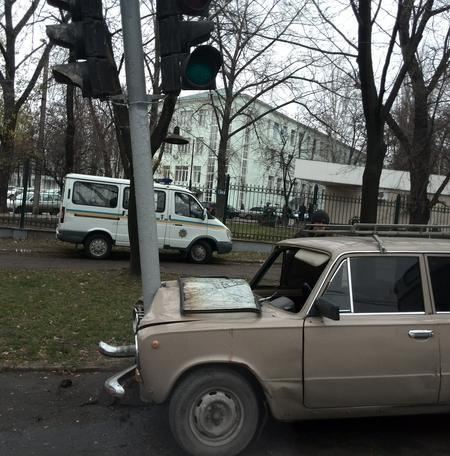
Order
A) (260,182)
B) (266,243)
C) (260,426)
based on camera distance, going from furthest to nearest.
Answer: (260,182) → (266,243) → (260,426)

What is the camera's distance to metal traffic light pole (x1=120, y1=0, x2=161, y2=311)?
504cm

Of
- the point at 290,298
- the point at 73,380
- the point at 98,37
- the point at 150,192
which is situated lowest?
the point at 73,380

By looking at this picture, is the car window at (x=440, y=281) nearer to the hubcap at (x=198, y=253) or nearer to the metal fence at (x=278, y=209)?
the hubcap at (x=198, y=253)

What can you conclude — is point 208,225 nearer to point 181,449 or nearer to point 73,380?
Result: point 73,380

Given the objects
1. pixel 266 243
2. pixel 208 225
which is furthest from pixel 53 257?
pixel 266 243

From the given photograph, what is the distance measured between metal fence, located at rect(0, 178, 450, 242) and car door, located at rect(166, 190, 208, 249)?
3011mm

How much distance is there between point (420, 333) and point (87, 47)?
371cm

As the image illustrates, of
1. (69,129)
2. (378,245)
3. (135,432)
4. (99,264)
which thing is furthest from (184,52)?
(69,129)

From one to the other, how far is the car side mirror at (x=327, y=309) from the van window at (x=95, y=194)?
11117 millimetres

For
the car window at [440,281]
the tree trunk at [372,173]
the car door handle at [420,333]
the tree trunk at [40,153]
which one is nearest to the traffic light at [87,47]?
the car window at [440,281]

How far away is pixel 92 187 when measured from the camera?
14.2m

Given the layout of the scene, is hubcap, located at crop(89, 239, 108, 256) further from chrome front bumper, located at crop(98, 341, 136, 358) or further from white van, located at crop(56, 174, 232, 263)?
chrome front bumper, located at crop(98, 341, 136, 358)

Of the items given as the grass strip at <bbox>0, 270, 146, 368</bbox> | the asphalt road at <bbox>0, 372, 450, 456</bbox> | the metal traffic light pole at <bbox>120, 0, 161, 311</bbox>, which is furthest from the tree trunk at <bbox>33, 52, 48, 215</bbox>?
the asphalt road at <bbox>0, 372, 450, 456</bbox>

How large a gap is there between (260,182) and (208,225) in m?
60.7
